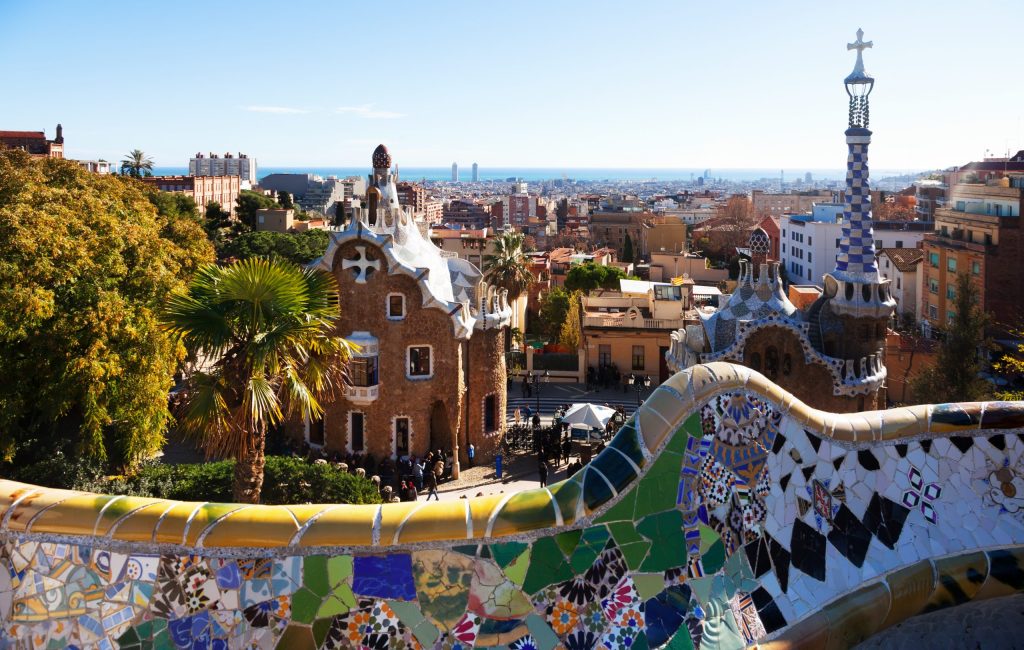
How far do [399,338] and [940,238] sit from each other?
3648 cm

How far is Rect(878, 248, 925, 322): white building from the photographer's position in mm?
53906

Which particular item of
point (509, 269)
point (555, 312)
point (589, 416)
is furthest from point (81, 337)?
point (555, 312)

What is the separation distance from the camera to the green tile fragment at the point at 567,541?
6.04 meters

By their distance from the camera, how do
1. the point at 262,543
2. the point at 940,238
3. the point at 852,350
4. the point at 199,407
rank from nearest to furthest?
the point at 262,543
the point at 199,407
the point at 852,350
the point at 940,238

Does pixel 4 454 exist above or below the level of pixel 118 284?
below

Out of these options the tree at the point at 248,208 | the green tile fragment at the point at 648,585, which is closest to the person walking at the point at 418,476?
the green tile fragment at the point at 648,585

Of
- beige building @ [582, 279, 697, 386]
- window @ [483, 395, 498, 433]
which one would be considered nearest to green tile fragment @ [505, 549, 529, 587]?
window @ [483, 395, 498, 433]

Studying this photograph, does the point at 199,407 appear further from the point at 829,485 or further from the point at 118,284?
the point at 118,284

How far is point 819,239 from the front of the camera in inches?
2899

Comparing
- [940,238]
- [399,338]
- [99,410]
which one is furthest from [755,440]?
[940,238]

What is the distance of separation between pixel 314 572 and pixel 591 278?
5134 cm

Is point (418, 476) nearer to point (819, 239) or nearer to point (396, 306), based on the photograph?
point (396, 306)

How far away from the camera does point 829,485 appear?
23.0 ft

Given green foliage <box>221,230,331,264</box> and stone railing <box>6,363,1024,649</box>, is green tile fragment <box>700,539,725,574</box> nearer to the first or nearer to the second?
stone railing <box>6,363,1024,649</box>
